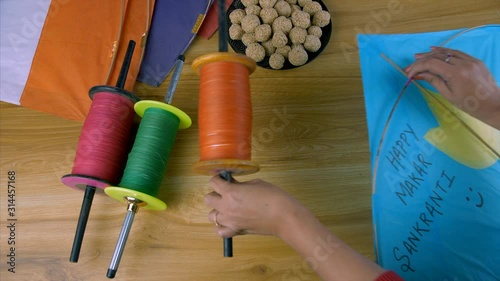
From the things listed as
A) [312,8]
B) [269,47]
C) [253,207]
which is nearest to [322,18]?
[312,8]

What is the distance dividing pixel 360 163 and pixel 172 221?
43 centimetres

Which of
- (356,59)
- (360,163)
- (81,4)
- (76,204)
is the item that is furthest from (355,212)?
(81,4)

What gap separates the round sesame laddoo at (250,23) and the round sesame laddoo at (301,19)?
0.09m

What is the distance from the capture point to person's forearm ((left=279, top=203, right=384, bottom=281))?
0.50m

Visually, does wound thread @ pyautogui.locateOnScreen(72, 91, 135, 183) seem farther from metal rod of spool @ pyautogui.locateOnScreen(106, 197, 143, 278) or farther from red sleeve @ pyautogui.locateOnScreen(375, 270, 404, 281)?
red sleeve @ pyautogui.locateOnScreen(375, 270, 404, 281)

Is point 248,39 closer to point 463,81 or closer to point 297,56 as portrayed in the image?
point 297,56

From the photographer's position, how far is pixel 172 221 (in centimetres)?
75

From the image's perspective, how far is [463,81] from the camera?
73 centimetres

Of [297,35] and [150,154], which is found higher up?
[297,35]

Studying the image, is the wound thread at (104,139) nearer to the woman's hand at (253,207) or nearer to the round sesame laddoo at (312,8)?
the woman's hand at (253,207)

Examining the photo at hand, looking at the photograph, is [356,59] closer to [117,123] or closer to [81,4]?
[117,123]

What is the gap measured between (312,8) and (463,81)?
1.22ft

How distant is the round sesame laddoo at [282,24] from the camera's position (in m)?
0.80

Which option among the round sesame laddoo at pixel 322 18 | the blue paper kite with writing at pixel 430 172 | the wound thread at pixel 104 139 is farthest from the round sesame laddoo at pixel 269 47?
the wound thread at pixel 104 139
